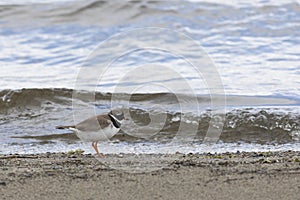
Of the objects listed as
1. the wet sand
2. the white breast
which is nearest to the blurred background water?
the white breast

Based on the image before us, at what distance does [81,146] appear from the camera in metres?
7.85

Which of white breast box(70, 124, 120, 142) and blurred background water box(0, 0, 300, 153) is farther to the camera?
blurred background water box(0, 0, 300, 153)

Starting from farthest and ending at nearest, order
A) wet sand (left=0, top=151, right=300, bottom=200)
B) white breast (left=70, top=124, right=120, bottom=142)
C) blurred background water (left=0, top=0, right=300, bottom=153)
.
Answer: blurred background water (left=0, top=0, right=300, bottom=153) < white breast (left=70, top=124, right=120, bottom=142) < wet sand (left=0, top=151, right=300, bottom=200)

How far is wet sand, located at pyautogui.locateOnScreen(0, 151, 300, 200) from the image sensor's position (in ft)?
15.1

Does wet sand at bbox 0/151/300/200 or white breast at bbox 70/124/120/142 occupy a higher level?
white breast at bbox 70/124/120/142

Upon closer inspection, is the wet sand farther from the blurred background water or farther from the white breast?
the blurred background water

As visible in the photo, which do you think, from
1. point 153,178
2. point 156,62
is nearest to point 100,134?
point 153,178

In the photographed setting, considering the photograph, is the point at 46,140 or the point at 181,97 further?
the point at 181,97

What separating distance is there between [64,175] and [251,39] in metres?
9.31

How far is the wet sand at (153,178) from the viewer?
4.60m

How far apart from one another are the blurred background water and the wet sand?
1892 millimetres

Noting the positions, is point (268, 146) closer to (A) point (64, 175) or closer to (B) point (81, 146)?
(B) point (81, 146)

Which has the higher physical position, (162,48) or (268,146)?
(162,48)

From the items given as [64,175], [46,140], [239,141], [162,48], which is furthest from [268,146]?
[162,48]
